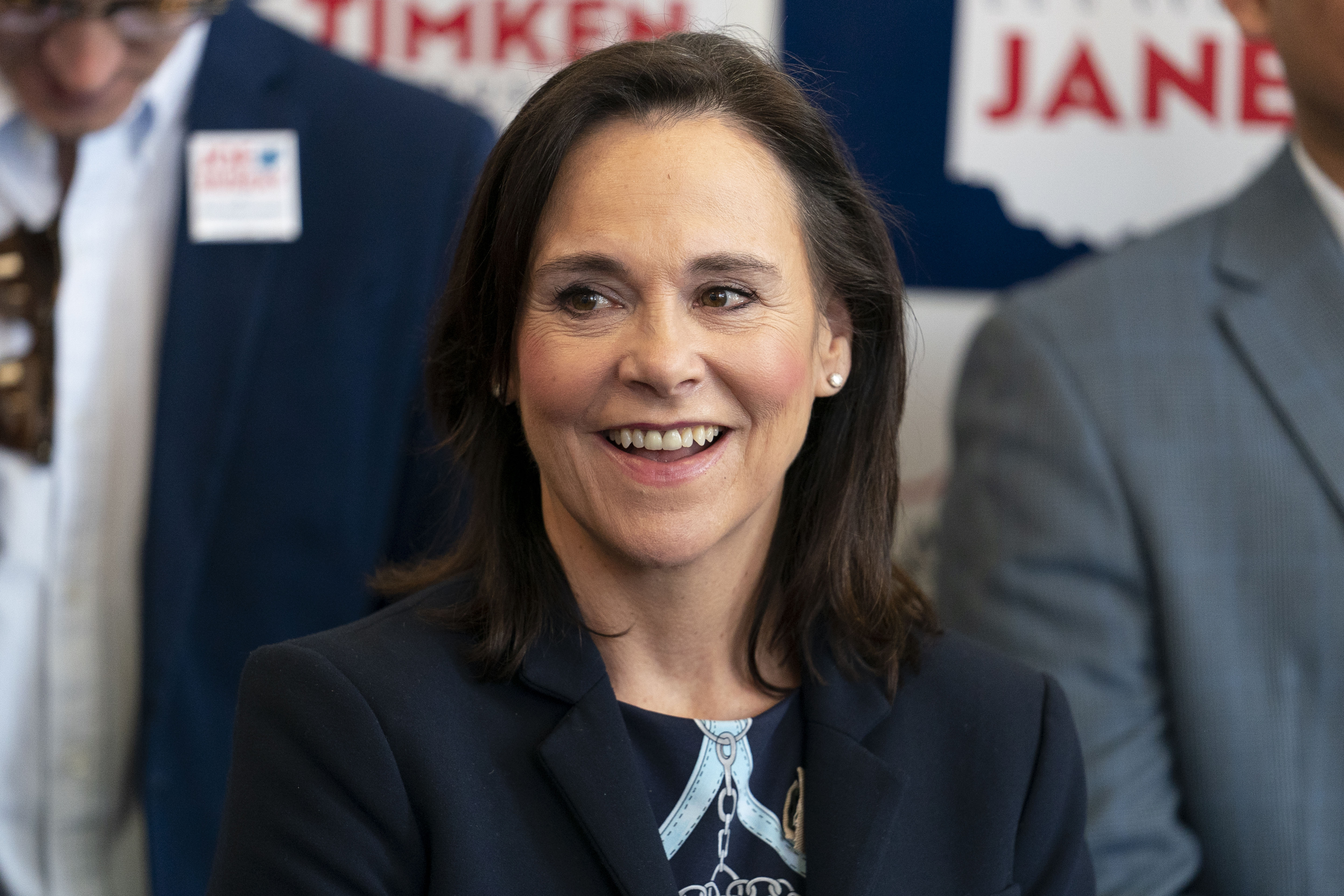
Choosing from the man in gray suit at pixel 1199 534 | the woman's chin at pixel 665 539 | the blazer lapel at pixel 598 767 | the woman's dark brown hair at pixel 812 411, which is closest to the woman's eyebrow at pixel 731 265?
the woman's dark brown hair at pixel 812 411

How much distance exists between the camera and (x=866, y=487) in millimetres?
1658

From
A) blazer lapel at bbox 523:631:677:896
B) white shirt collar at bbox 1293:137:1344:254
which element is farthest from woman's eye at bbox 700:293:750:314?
white shirt collar at bbox 1293:137:1344:254

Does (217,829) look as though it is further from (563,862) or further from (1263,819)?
(1263,819)

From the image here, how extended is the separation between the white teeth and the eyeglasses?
4.06 feet

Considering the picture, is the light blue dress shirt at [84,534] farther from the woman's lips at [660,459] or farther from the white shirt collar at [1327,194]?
the white shirt collar at [1327,194]

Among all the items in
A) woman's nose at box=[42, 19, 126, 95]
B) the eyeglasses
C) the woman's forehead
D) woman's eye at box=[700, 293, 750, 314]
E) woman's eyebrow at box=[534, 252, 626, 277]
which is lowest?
woman's eye at box=[700, 293, 750, 314]

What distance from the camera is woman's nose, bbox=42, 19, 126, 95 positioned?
6.85ft

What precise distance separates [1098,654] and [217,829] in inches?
52.5

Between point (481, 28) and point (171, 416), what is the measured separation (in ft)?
3.17

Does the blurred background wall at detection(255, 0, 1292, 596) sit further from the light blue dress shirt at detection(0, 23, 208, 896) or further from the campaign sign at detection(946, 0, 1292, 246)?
the light blue dress shirt at detection(0, 23, 208, 896)

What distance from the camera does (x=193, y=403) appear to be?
7.09 ft

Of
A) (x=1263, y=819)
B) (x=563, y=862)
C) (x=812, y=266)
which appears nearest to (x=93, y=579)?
(x=563, y=862)

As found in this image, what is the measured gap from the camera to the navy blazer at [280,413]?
2.14 m

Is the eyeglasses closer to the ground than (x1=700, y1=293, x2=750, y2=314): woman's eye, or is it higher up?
higher up
